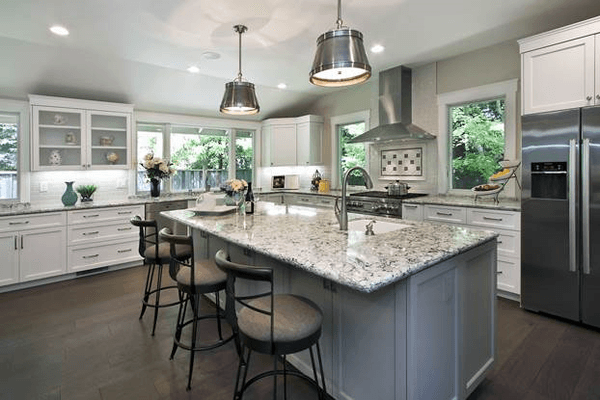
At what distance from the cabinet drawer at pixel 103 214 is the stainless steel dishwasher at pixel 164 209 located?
117 mm

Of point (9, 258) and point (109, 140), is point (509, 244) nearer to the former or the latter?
point (109, 140)

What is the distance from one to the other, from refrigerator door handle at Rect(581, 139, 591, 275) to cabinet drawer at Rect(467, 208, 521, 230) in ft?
1.75

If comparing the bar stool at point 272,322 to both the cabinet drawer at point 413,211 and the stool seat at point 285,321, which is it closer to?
the stool seat at point 285,321

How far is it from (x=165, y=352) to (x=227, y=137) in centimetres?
447

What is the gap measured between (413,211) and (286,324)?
2.87 meters

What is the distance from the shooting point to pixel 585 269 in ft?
8.94

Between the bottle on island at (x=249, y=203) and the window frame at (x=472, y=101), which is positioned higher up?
the window frame at (x=472, y=101)

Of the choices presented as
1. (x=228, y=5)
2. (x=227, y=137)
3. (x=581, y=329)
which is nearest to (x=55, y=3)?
(x=228, y=5)

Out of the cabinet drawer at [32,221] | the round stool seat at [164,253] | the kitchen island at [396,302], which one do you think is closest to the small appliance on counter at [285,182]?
the cabinet drawer at [32,221]

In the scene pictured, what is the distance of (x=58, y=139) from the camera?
4.48 meters

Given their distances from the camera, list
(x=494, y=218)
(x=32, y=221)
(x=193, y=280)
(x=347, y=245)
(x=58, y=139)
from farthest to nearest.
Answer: (x=58, y=139) → (x=32, y=221) → (x=494, y=218) → (x=193, y=280) → (x=347, y=245)

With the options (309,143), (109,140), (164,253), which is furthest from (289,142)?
(164,253)

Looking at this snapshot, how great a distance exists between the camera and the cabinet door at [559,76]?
268 centimetres

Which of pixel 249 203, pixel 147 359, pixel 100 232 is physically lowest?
pixel 147 359
